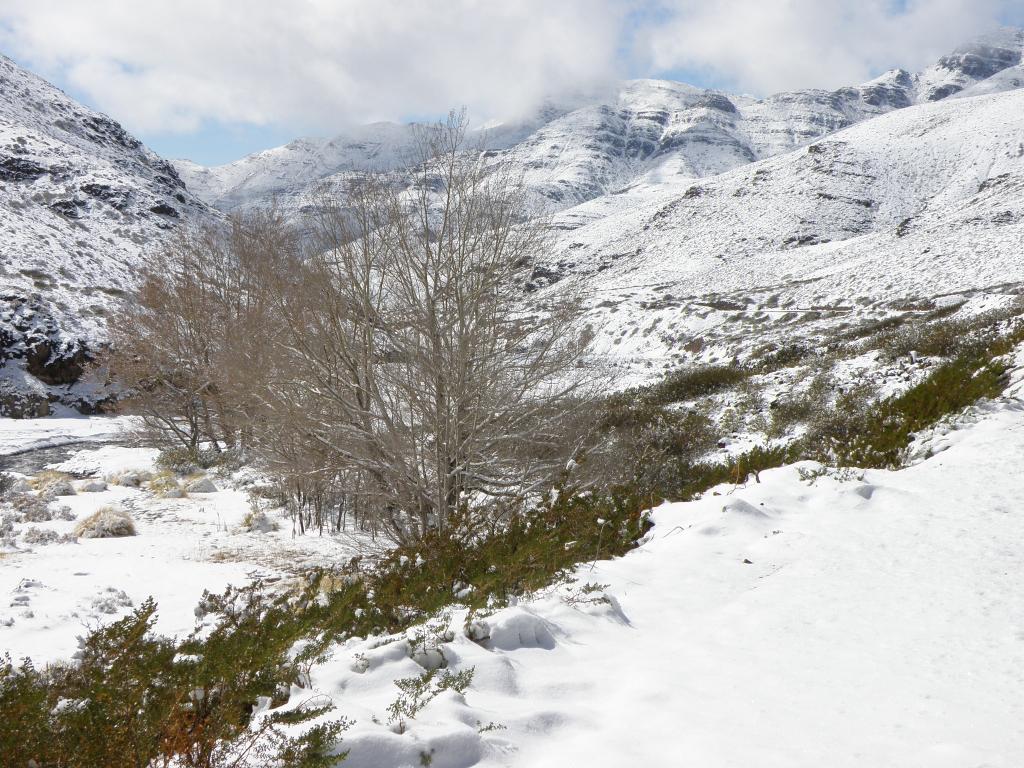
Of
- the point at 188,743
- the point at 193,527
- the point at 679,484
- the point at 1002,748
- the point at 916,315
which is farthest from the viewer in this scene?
the point at 916,315

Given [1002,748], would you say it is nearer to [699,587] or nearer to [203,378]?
[699,587]

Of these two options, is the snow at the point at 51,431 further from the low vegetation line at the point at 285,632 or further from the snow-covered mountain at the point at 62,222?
the low vegetation line at the point at 285,632

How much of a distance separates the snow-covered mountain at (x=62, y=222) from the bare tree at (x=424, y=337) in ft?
50.5

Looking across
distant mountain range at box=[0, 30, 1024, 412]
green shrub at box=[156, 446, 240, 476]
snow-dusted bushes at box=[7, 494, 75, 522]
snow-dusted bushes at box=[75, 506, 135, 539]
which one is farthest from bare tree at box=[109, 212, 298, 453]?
snow-dusted bushes at box=[75, 506, 135, 539]

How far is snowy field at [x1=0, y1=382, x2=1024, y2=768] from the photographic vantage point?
2066 mm

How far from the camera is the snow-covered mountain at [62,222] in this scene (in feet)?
85.1

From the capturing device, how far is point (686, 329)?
984 inches

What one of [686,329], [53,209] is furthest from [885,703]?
[53,209]

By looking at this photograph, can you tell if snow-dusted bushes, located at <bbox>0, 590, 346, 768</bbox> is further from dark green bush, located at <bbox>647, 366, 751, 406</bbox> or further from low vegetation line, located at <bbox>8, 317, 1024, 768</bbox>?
dark green bush, located at <bbox>647, 366, 751, 406</bbox>

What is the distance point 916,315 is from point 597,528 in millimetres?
18628

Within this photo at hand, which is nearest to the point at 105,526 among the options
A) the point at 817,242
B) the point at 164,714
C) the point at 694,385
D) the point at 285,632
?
the point at 285,632

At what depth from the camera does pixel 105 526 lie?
8.98 m

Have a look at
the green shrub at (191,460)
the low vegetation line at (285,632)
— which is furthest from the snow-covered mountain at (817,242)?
the green shrub at (191,460)

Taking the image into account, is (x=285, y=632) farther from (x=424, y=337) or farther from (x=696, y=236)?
(x=696, y=236)
